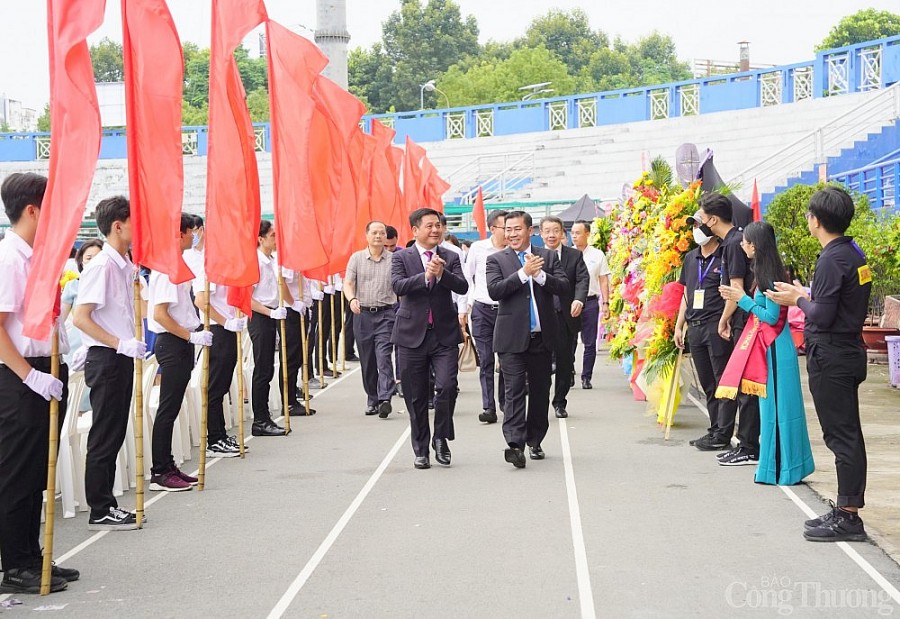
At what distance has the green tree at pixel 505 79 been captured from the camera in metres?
71.9

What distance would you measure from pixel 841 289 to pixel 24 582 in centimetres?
446

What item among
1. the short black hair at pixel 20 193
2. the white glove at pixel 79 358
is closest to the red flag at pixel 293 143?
the white glove at pixel 79 358

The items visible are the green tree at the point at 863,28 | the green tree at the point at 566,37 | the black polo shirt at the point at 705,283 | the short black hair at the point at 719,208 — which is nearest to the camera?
the short black hair at the point at 719,208

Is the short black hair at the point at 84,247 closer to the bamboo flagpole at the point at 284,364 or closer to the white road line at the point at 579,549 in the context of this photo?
the bamboo flagpole at the point at 284,364

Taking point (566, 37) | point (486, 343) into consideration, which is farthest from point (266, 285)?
point (566, 37)

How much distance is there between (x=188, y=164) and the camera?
40.8m

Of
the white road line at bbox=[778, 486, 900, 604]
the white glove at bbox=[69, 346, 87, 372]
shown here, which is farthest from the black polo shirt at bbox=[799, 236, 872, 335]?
the white glove at bbox=[69, 346, 87, 372]

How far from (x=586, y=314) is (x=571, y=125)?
2452cm

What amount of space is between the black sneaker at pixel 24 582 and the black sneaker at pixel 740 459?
495 cm

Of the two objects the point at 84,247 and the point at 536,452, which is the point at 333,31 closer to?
the point at 84,247

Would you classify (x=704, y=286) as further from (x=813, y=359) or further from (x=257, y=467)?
(x=257, y=467)

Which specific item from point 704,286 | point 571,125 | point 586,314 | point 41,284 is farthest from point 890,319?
point 571,125

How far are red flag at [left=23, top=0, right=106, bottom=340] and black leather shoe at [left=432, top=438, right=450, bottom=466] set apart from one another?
3.86 metres

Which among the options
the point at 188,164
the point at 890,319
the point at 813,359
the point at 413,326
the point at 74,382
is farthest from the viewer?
the point at 188,164
